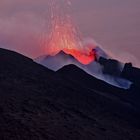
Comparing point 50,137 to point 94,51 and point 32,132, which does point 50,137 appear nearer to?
point 32,132

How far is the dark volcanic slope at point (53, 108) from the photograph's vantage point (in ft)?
229

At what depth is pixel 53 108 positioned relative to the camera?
275ft

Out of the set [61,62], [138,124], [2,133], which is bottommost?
[2,133]

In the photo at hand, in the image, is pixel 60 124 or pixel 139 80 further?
pixel 139 80

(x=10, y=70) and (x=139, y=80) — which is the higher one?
(x=139, y=80)

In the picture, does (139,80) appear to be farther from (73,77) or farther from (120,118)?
(120,118)

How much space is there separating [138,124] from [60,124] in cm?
2245

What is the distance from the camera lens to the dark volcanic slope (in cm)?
6988

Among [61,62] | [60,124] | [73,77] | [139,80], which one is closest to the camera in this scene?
[60,124]

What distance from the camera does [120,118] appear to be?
92.2m

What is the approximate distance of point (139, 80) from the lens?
13400cm

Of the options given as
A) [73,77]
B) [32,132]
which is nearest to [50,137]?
[32,132]

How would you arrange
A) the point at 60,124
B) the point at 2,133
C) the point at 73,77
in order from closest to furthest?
1. the point at 2,133
2. the point at 60,124
3. the point at 73,77

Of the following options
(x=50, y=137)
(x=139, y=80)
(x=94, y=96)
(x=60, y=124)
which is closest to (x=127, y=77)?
(x=139, y=80)
